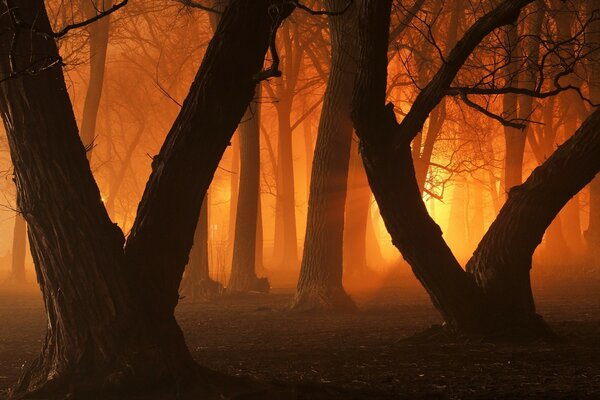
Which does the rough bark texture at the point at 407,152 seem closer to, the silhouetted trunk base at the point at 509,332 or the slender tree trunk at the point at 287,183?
the silhouetted trunk base at the point at 509,332

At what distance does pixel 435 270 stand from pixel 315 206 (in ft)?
19.0

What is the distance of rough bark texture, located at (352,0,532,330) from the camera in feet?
24.6

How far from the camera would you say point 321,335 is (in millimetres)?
10312

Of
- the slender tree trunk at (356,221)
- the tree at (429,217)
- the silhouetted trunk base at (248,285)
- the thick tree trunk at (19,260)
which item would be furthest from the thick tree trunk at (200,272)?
the thick tree trunk at (19,260)

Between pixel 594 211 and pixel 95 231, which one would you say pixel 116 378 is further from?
pixel 594 211

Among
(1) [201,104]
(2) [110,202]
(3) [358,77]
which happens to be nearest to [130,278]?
(1) [201,104]

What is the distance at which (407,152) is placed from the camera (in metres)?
7.94

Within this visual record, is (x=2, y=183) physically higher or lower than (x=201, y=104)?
higher

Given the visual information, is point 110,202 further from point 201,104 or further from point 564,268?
point 201,104

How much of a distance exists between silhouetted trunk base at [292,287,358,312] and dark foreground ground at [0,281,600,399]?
39 cm

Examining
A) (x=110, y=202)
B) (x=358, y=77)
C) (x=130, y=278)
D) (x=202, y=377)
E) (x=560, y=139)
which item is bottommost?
(x=202, y=377)

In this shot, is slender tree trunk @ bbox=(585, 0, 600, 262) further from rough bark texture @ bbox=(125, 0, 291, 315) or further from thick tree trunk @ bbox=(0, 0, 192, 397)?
thick tree trunk @ bbox=(0, 0, 192, 397)

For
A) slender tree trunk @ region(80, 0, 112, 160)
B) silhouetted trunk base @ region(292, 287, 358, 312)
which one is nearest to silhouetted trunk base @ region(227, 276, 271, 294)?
silhouetted trunk base @ region(292, 287, 358, 312)

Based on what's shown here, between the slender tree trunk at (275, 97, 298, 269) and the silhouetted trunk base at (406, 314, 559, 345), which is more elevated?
the slender tree trunk at (275, 97, 298, 269)
